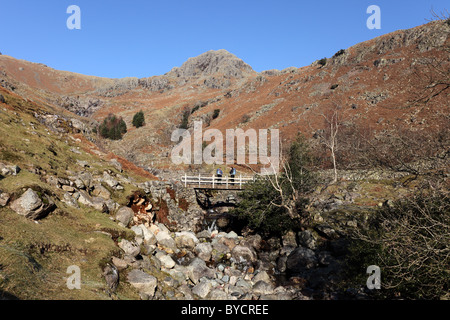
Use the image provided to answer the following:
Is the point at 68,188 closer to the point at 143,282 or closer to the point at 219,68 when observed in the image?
the point at 143,282

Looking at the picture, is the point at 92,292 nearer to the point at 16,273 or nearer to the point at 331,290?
the point at 16,273

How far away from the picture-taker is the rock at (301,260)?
578 inches

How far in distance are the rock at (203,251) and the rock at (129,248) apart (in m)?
5.81

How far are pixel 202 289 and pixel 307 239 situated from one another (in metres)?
8.89

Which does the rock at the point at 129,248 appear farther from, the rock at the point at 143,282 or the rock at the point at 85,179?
the rock at the point at 85,179

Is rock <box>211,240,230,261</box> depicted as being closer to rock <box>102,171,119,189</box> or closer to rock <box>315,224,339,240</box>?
rock <box>315,224,339,240</box>

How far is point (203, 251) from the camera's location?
631 inches

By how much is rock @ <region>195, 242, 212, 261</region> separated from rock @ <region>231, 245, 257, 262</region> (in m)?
1.66

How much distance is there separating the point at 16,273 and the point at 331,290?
1218 cm

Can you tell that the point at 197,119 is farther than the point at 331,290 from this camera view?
Yes

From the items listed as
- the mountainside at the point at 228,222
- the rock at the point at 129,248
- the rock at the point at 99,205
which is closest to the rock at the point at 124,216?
the mountainside at the point at 228,222

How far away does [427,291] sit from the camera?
7.71 metres

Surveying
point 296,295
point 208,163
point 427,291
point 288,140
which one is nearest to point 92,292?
point 296,295
